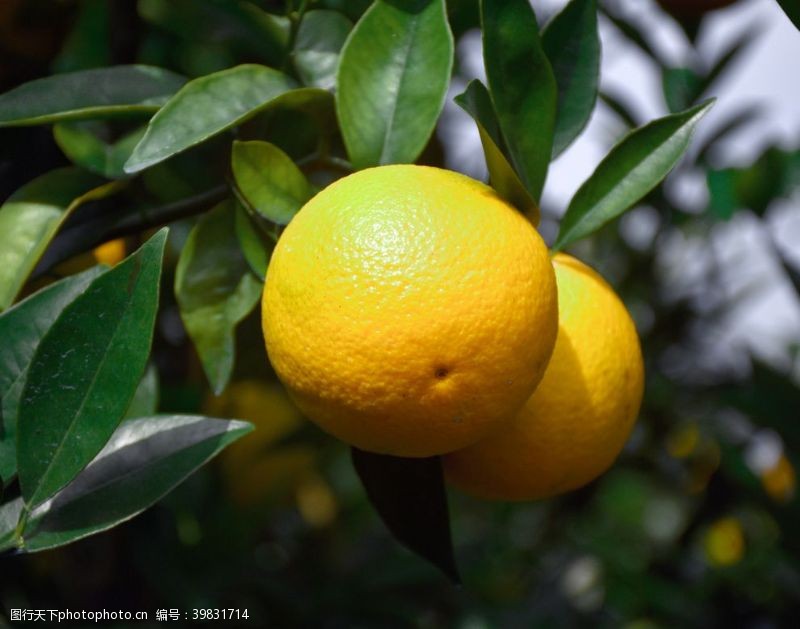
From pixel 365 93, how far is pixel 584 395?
33cm

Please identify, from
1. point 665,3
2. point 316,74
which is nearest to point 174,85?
point 316,74

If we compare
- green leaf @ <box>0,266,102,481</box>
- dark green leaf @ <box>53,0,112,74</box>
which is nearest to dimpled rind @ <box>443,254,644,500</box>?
green leaf @ <box>0,266,102,481</box>

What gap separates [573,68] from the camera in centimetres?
98

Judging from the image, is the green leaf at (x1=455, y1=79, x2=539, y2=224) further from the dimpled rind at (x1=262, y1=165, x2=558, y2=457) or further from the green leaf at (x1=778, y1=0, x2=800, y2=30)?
the green leaf at (x1=778, y1=0, x2=800, y2=30)

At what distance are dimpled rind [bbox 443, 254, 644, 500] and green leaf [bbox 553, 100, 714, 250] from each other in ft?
0.17

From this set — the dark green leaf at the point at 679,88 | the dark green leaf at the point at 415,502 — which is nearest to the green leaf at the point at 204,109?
the dark green leaf at the point at 415,502

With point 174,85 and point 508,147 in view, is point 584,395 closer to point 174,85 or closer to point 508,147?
point 508,147

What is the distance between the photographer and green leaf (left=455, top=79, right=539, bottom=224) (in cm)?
77

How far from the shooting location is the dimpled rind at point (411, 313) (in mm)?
717

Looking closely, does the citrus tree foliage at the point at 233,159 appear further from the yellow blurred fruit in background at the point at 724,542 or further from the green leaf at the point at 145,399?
the yellow blurred fruit in background at the point at 724,542

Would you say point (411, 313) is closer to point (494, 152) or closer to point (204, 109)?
point (494, 152)

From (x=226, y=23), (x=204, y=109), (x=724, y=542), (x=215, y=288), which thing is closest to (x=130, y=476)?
(x=215, y=288)

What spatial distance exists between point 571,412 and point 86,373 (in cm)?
40

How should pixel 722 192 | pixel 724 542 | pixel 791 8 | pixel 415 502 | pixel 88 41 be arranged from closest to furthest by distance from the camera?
1. pixel 791 8
2. pixel 415 502
3. pixel 88 41
4. pixel 722 192
5. pixel 724 542
